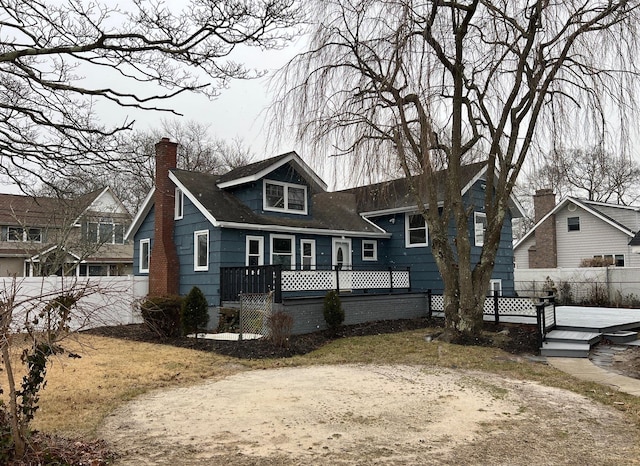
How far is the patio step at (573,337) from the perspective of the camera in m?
11.5

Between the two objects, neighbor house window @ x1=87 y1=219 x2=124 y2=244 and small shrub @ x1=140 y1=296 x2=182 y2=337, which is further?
neighbor house window @ x1=87 y1=219 x2=124 y2=244

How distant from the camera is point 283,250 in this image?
1661cm

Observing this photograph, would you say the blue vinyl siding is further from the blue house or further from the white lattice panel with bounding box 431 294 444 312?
the white lattice panel with bounding box 431 294 444 312

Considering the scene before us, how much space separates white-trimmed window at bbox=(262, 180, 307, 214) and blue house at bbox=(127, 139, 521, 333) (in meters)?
0.04

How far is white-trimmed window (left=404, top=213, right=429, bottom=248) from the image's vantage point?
18452 millimetres

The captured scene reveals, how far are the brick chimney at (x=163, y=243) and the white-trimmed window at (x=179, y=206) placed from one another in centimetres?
16

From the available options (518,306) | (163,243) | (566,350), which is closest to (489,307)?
(518,306)

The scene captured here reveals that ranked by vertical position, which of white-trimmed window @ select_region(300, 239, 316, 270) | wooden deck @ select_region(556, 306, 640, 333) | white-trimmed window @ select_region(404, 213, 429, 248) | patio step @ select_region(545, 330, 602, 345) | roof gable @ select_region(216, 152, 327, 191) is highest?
roof gable @ select_region(216, 152, 327, 191)

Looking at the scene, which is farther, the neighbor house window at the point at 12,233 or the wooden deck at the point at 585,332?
the neighbor house window at the point at 12,233

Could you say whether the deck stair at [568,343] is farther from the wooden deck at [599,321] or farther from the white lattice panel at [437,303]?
the white lattice panel at [437,303]

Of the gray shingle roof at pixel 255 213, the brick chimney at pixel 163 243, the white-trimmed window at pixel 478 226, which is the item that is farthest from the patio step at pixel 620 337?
the brick chimney at pixel 163 243

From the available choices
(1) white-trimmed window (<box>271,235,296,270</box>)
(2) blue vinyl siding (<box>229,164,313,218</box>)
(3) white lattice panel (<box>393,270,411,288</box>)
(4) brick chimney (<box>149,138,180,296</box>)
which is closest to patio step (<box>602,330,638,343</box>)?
(3) white lattice panel (<box>393,270,411,288</box>)

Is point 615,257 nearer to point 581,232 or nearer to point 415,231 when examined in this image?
point 581,232

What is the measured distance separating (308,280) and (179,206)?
577 centimetres
